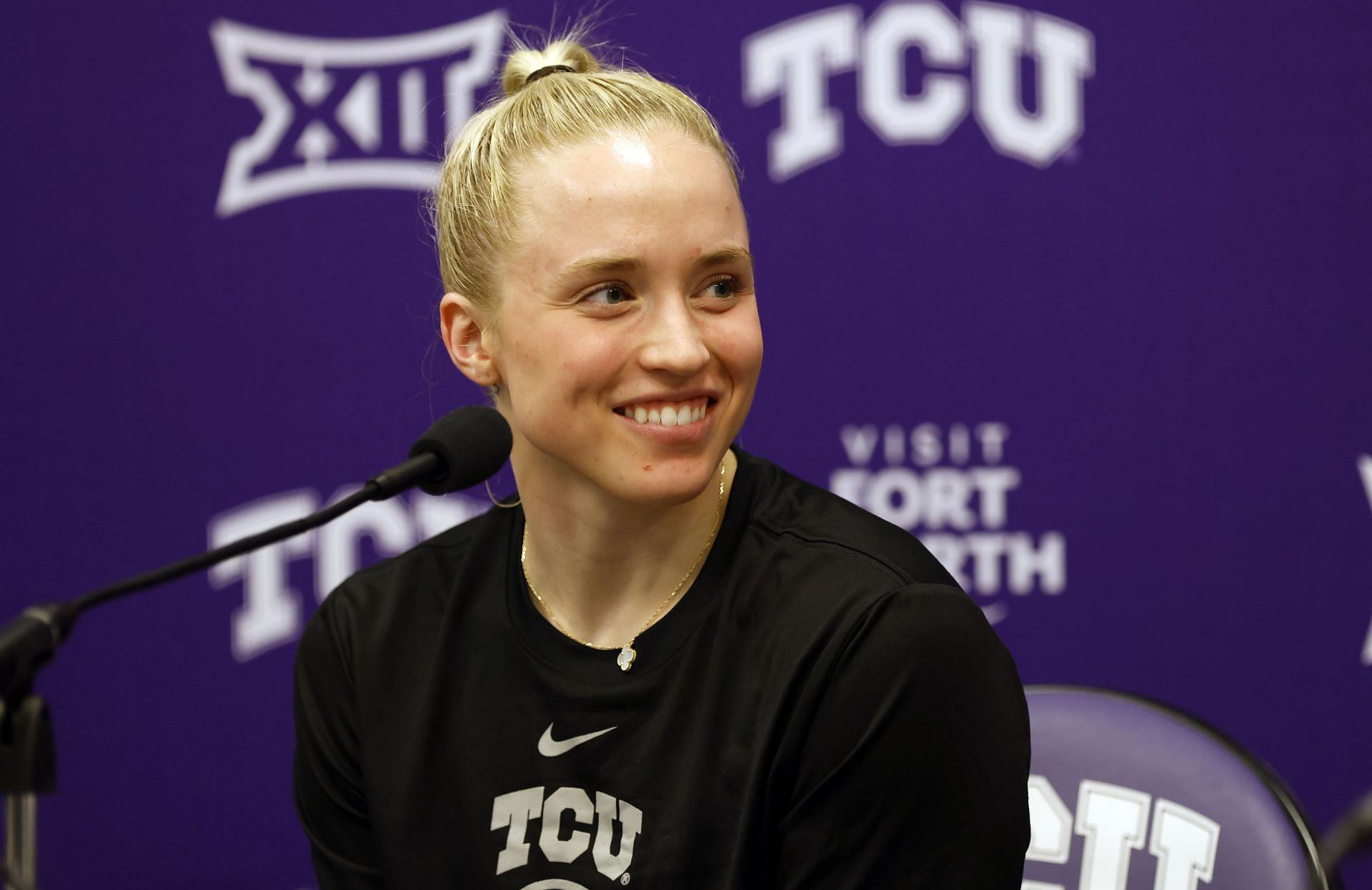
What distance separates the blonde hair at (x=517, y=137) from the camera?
3.92 ft

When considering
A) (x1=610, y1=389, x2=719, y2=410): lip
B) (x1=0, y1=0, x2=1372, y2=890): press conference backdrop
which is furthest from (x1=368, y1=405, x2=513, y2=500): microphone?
(x1=0, y1=0, x2=1372, y2=890): press conference backdrop

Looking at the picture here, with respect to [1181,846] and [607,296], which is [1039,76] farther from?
[1181,846]

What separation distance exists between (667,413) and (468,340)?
234 millimetres

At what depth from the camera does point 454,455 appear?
3.44 ft

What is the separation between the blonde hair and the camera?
119 cm

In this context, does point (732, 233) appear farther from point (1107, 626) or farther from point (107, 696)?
point (107, 696)

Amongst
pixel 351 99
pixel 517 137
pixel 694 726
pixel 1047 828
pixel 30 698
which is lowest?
pixel 1047 828

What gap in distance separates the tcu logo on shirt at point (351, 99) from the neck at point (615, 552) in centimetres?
96

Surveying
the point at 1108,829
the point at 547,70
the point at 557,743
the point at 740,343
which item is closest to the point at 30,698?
Answer: the point at 557,743

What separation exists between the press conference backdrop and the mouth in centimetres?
89

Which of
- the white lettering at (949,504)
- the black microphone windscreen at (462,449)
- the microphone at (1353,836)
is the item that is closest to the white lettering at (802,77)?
the white lettering at (949,504)

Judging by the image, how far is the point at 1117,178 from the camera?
78.1 inches

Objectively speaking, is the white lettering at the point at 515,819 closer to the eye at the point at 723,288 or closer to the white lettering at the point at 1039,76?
the eye at the point at 723,288

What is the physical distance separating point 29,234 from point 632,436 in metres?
1.41
